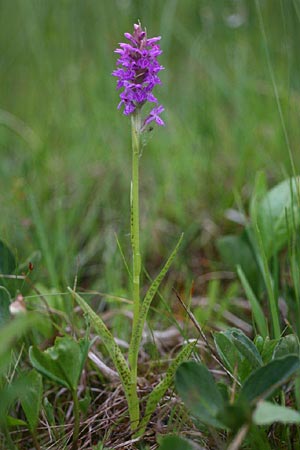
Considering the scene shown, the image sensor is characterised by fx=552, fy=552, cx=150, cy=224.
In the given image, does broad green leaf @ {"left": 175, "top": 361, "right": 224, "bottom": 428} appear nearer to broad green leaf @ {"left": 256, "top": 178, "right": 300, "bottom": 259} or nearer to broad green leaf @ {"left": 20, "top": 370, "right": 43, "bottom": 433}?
broad green leaf @ {"left": 20, "top": 370, "right": 43, "bottom": 433}

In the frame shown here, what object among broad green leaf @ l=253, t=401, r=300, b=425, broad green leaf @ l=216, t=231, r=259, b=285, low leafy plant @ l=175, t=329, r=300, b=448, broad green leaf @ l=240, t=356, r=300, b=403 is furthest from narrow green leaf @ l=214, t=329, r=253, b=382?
broad green leaf @ l=216, t=231, r=259, b=285

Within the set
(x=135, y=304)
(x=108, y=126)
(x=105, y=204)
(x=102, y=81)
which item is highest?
(x=102, y=81)

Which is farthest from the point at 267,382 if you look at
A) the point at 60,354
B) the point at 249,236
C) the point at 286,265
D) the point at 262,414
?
the point at 286,265

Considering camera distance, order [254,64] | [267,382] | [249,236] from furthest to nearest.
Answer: [254,64], [249,236], [267,382]

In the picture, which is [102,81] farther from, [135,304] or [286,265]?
[135,304]

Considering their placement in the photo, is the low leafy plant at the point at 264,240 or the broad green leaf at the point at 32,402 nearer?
the broad green leaf at the point at 32,402

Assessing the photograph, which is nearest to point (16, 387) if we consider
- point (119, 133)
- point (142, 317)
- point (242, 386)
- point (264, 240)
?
point (142, 317)

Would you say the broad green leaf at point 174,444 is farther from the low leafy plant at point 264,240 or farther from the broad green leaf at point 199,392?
the low leafy plant at point 264,240

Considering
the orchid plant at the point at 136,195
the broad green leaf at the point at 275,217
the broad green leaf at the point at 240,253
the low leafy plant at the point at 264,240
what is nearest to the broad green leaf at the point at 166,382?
the orchid plant at the point at 136,195
